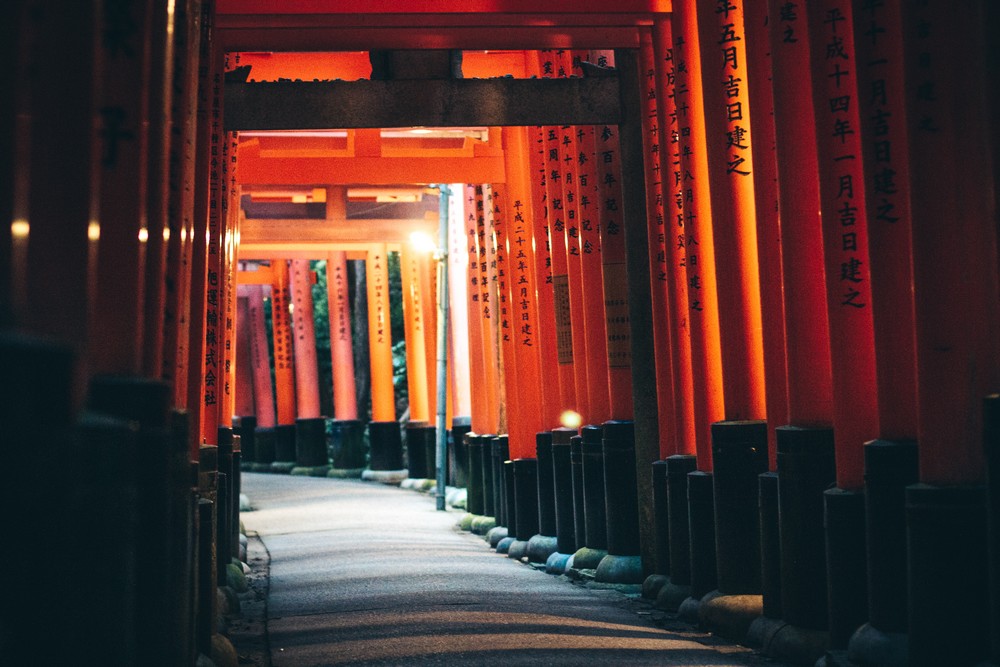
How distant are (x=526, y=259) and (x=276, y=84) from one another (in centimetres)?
414

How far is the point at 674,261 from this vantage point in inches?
369

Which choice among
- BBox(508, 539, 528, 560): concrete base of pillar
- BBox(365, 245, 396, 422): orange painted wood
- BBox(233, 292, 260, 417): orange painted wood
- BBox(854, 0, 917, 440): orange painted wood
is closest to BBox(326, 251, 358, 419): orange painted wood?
BBox(365, 245, 396, 422): orange painted wood

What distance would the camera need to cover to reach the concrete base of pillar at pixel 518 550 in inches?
514

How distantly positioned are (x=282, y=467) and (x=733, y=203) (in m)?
23.2

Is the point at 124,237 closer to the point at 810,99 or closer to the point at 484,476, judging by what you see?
the point at 810,99

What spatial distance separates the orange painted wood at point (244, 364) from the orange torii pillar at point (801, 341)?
82.4ft

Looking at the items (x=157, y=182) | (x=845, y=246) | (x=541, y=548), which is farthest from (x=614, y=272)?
(x=157, y=182)

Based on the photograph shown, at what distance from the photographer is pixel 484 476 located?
16.7 metres

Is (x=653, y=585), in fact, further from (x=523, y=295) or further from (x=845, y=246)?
(x=523, y=295)

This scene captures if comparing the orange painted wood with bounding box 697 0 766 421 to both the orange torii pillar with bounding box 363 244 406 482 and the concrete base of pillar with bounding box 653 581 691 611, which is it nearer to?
the concrete base of pillar with bounding box 653 581 691 611

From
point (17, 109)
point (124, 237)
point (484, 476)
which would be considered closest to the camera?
point (17, 109)

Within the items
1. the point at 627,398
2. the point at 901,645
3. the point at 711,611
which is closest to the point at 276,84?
the point at 627,398

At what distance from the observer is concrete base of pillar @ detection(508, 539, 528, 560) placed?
13.1 meters

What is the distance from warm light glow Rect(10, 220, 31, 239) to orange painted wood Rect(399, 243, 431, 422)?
20.6 metres
